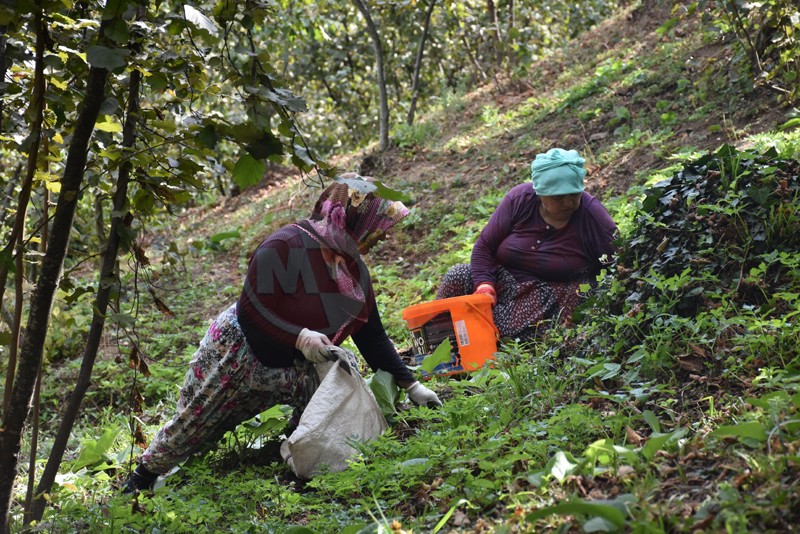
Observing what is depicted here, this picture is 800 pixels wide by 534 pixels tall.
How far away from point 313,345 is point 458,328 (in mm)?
1350

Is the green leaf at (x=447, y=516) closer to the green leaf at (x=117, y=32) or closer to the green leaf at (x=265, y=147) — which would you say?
the green leaf at (x=265, y=147)

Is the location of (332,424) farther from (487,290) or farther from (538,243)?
(538,243)

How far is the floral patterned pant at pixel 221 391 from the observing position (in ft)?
12.6

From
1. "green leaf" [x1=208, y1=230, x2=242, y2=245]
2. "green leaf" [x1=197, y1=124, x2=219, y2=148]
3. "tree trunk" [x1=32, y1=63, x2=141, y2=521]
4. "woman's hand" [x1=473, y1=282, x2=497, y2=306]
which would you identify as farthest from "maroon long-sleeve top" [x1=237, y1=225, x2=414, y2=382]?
"green leaf" [x1=208, y1=230, x2=242, y2=245]

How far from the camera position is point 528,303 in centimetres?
518

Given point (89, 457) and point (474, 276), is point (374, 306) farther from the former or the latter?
point (89, 457)

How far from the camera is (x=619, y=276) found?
4.09 meters

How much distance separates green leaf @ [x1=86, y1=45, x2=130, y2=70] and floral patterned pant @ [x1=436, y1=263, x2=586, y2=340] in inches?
129

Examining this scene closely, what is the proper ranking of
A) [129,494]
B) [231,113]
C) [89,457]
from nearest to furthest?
[129,494] < [89,457] < [231,113]

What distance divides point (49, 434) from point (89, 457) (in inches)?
59.4

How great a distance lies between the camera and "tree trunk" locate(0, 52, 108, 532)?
8.14ft

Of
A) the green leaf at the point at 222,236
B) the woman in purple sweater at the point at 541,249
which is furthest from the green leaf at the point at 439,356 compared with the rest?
the green leaf at the point at 222,236

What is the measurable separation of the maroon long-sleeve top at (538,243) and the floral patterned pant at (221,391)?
188 centimetres

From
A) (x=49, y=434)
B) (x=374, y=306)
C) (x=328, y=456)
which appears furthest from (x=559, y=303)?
(x=49, y=434)
